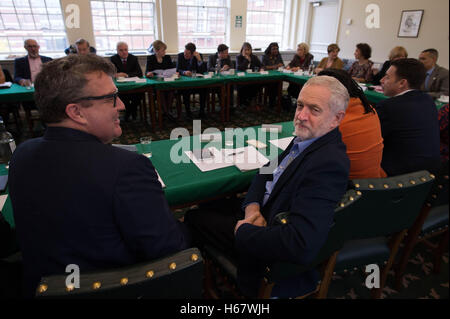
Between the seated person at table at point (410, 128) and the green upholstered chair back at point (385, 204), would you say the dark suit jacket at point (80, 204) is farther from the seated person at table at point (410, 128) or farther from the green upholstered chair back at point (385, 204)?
the seated person at table at point (410, 128)

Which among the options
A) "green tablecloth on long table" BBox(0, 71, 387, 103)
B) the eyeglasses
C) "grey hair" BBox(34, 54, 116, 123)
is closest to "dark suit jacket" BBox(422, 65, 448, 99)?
"green tablecloth on long table" BBox(0, 71, 387, 103)

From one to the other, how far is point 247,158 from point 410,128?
1.05m

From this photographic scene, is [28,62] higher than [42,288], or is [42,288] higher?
[28,62]

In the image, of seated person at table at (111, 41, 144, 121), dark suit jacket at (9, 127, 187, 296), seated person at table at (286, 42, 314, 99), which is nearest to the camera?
dark suit jacket at (9, 127, 187, 296)

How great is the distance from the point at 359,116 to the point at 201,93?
4.01 m

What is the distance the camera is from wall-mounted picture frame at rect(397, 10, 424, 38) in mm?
5504

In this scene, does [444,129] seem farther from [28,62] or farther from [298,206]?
[28,62]

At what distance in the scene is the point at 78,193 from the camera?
0.79 meters

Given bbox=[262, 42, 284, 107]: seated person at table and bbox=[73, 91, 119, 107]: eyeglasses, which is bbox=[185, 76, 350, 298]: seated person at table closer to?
bbox=[73, 91, 119, 107]: eyeglasses

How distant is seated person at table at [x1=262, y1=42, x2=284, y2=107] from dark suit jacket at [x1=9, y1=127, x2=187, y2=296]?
5334 millimetres

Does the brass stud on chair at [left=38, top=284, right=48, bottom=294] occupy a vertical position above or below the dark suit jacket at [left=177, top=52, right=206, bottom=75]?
below

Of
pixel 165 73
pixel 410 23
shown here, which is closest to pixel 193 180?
pixel 165 73

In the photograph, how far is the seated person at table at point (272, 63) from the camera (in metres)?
5.86
